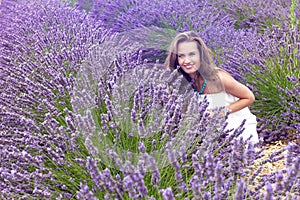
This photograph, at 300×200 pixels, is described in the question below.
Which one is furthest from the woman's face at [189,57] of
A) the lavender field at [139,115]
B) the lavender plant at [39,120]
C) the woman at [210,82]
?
the lavender plant at [39,120]

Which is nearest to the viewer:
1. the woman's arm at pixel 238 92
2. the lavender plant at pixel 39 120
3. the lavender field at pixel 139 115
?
the lavender field at pixel 139 115

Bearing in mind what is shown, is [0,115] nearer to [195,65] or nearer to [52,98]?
[52,98]

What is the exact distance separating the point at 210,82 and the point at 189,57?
0.21m

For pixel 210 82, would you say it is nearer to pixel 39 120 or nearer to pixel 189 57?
pixel 189 57

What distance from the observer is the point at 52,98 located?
189 centimetres

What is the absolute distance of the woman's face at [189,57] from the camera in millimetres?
2215

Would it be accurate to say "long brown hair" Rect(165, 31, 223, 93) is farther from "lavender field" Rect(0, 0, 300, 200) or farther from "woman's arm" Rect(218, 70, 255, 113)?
"lavender field" Rect(0, 0, 300, 200)

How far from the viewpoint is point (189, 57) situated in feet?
7.38

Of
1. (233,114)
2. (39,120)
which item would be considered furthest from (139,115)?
(233,114)

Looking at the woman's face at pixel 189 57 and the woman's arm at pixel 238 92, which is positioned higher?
the woman's face at pixel 189 57

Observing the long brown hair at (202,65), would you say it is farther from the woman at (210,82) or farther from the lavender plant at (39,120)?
the lavender plant at (39,120)

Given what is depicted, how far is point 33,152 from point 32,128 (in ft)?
0.44

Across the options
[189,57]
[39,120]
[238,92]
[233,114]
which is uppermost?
[189,57]

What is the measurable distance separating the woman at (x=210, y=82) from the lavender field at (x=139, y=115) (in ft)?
0.53
